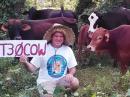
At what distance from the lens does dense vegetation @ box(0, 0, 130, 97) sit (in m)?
6.61

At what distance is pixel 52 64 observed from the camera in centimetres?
631

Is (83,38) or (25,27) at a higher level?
(25,27)

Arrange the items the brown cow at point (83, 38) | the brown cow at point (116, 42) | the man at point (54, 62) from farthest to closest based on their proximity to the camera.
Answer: the brown cow at point (83, 38), the brown cow at point (116, 42), the man at point (54, 62)

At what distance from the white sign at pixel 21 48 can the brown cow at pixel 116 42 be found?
2.93m

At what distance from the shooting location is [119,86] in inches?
323

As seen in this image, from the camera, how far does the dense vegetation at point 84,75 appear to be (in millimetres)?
6613

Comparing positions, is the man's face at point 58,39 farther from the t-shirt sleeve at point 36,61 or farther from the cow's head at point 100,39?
the cow's head at point 100,39

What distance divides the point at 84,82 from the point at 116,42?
1008 millimetres

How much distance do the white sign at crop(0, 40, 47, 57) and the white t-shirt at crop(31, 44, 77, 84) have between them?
169mm

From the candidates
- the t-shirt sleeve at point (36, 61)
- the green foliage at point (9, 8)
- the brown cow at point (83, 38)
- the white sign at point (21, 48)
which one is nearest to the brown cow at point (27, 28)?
Result: the brown cow at point (83, 38)

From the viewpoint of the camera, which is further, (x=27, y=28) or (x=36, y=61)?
(x=27, y=28)

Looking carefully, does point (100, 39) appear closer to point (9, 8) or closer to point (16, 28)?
Result: point (16, 28)

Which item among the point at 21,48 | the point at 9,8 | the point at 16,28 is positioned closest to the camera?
the point at 21,48

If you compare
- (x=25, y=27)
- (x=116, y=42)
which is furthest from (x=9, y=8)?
(x=116, y=42)
